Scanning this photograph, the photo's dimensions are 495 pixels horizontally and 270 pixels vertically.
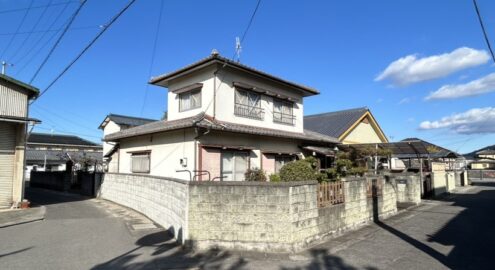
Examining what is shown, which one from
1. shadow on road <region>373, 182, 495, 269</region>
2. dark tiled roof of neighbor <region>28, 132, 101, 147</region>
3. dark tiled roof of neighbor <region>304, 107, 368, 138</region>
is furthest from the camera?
dark tiled roof of neighbor <region>28, 132, 101, 147</region>

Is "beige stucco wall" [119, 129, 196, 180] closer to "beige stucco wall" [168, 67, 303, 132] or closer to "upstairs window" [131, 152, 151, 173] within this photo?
"upstairs window" [131, 152, 151, 173]

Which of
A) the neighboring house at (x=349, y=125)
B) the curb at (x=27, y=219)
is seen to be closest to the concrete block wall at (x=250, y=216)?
the curb at (x=27, y=219)

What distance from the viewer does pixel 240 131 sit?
1244 cm

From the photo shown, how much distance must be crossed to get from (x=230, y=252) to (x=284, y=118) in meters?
10.2

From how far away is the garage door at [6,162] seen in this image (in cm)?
1302

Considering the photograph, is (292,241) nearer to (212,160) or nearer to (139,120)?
(212,160)

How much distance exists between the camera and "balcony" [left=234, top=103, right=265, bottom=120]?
1408 cm

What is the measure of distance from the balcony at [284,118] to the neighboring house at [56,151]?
20775 millimetres

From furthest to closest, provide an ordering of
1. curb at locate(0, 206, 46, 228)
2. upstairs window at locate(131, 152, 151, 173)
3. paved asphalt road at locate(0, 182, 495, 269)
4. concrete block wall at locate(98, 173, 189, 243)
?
upstairs window at locate(131, 152, 151, 173) < curb at locate(0, 206, 46, 228) < concrete block wall at locate(98, 173, 189, 243) < paved asphalt road at locate(0, 182, 495, 269)

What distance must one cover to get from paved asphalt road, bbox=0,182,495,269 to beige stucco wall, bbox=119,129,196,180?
9.29ft

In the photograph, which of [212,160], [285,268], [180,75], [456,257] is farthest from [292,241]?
[180,75]

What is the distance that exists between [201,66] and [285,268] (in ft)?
30.7

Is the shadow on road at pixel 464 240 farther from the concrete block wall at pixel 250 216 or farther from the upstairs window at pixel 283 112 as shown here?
the upstairs window at pixel 283 112

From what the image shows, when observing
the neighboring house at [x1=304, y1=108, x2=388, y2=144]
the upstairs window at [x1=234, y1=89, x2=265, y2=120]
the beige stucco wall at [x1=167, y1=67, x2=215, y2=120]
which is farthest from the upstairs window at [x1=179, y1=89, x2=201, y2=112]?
the neighboring house at [x1=304, y1=108, x2=388, y2=144]
